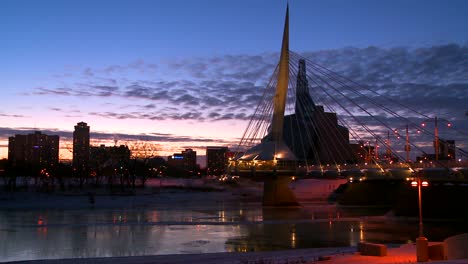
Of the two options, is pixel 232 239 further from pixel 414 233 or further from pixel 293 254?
pixel 414 233

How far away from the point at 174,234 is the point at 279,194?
1392 inches

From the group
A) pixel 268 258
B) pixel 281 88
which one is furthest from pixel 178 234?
A: pixel 281 88

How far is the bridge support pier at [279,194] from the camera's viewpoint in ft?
223

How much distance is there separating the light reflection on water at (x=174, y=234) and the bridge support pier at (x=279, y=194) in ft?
58.8

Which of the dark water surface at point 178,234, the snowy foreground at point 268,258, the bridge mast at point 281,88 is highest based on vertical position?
the bridge mast at point 281,88

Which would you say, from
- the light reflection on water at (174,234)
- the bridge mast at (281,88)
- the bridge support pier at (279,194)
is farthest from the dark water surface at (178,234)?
the bridge support pier at (279,194)

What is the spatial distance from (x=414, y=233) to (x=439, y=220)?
1606 centimetres

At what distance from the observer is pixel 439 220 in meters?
52.2

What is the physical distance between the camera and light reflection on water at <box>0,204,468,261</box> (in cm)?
2732

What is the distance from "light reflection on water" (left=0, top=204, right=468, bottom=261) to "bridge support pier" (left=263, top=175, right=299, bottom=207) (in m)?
17.9

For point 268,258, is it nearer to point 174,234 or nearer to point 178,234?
point 178,234

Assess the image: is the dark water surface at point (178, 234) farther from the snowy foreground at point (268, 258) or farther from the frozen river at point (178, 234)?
the snowy foreground at point (268, 258)

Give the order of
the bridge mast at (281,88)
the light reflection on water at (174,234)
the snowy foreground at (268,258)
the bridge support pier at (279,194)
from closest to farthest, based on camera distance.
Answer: the snowy foreground at (268,258) < the light reflection on water at (174,234) < the bridge mast at (281,88) < the bridge support pier at (279,194)

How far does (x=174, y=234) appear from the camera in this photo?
3475 centimetres
